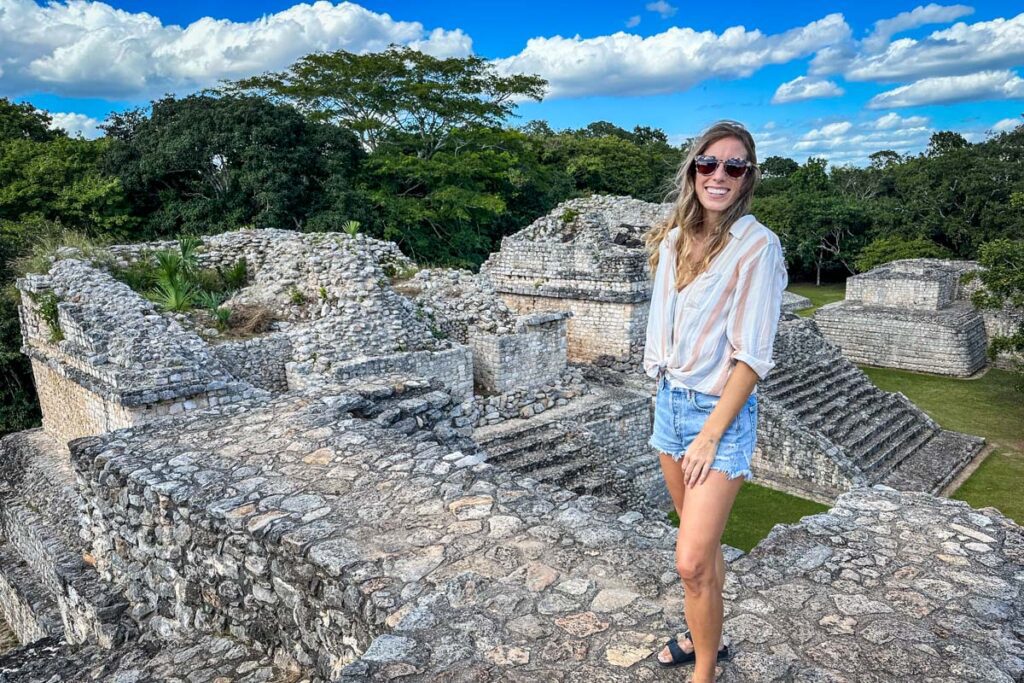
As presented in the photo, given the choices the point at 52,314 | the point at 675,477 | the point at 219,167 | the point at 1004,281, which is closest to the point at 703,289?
the point at 675,477

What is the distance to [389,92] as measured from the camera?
21.9 meters

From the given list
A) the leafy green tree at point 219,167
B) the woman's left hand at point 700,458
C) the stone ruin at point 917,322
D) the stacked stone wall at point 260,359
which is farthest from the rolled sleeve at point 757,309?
the stone ruin at point 917,322

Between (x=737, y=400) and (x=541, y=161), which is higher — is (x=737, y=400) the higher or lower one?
the lower one

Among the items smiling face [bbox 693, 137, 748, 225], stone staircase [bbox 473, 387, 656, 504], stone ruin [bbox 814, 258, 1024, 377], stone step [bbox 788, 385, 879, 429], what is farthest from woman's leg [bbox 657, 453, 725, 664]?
stone ruin [bbox 814, 258, 1024, 377]

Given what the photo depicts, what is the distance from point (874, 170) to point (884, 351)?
25464mm

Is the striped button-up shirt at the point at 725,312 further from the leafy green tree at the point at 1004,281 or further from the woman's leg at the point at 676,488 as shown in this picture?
the leafy green tree at the point at 1004,281

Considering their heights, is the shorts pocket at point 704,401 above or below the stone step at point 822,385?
above

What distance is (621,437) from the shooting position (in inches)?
371

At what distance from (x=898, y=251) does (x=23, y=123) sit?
29188mm

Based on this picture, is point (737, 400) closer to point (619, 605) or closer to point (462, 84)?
point (619, 605)

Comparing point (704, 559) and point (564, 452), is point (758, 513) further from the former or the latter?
point (704, 559)

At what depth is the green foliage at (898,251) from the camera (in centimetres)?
2500

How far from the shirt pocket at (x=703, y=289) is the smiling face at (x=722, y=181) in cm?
21

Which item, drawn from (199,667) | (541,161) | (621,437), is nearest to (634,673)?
(199,667)
